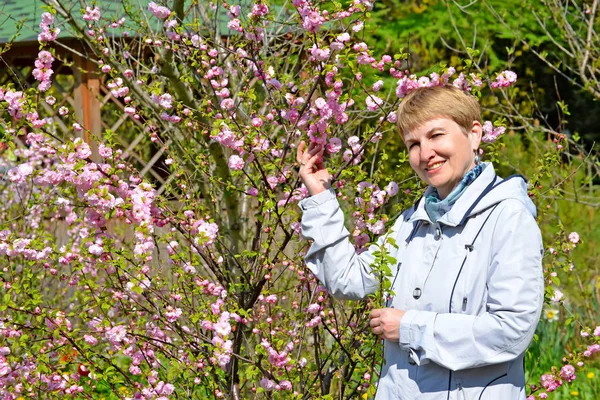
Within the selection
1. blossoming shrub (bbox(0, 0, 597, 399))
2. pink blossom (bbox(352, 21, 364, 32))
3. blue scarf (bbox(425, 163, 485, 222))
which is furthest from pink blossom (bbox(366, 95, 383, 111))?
blue scarf (bbox(425, 163, 485, 222))

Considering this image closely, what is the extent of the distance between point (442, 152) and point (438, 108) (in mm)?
121

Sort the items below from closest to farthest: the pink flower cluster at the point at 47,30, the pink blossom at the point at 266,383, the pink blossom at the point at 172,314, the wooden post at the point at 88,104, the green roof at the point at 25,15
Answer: the pink blossom at the point at 266,383
the pink blossom at the point at 172,314
the pink flower cluster at the point at 47,30
the green roof at the point at 25,15
the wooden post at the point at 88,104

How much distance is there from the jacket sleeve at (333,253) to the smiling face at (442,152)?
0.29m

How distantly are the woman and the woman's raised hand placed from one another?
57 millimetres

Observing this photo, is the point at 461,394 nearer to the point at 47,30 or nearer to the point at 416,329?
the point at 416,329

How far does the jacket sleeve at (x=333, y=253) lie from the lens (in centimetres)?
236

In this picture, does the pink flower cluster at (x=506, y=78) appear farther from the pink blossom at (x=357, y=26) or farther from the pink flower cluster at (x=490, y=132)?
the pink blossom at (x=357, y=26)

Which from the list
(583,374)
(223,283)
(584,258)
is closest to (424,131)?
(223,283)

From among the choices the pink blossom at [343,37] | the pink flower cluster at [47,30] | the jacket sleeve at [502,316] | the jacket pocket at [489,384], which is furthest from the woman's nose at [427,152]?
the pink flower cluster at [47,30]

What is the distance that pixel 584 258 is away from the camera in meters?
8.06

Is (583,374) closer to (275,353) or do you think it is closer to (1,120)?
(275,353)

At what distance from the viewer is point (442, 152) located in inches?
87.3

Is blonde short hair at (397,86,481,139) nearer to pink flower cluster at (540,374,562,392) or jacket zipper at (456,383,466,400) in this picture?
jacket zipper at (456,383,466,400)

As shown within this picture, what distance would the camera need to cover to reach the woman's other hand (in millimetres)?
2148
